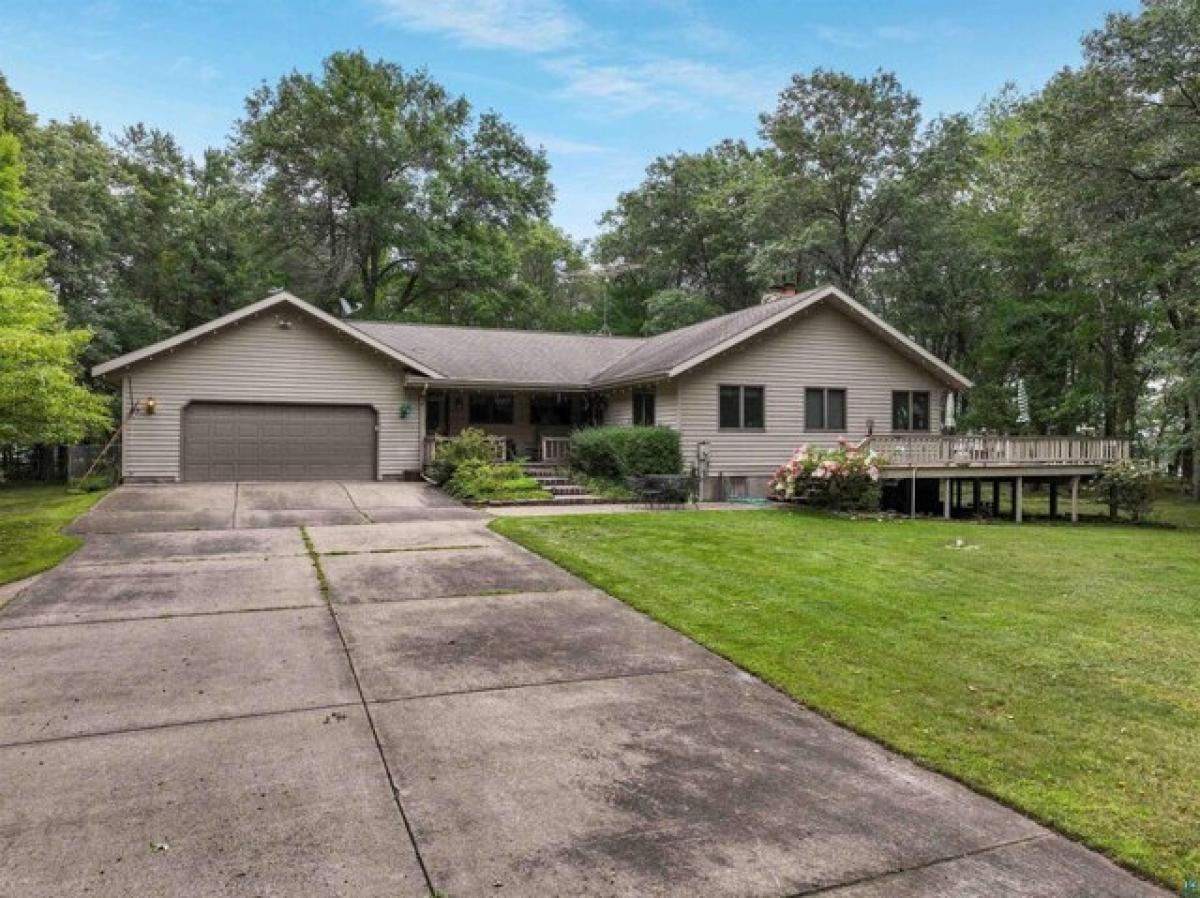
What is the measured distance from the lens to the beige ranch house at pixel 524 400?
54.9 feet

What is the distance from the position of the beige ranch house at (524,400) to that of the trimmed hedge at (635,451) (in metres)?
0.64

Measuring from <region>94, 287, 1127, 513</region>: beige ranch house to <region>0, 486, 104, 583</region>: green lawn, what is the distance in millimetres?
2052

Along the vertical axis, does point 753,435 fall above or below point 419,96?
below

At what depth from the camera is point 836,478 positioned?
49.8 ft

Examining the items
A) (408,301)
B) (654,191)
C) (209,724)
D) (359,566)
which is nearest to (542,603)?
(359,566)

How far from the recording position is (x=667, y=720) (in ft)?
14.6

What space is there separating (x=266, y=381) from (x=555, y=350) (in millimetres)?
8912

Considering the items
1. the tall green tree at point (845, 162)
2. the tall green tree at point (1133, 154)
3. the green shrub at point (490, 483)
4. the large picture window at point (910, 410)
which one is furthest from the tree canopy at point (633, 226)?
the green shrub at point (490, 483)

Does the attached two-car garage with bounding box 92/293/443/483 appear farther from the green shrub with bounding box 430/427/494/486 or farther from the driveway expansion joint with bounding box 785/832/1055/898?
the driveway expansion joint with bounding box 785/832/1055/898

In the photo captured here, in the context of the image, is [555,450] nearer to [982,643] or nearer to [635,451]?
[635,451]

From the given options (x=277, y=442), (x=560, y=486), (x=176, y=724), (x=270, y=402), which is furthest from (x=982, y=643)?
(x=270, y=402)

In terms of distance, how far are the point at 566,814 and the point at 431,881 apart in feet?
2.36

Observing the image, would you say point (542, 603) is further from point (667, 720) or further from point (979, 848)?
point (979, 848)

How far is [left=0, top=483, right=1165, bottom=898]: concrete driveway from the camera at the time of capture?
2898mm
